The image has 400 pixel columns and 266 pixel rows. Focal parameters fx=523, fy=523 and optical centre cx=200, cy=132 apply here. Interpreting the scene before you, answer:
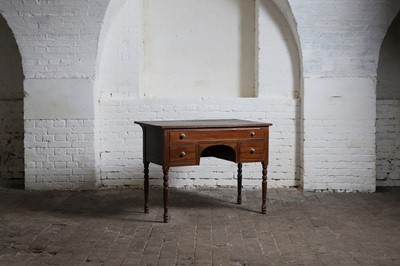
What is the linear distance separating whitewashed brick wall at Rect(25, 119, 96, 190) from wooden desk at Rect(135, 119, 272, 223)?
5.42 ft

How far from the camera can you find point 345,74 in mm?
6844

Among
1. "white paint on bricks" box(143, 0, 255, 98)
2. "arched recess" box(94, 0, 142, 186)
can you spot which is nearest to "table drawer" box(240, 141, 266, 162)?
"white paint on bricks" box(143, 0, 255, 98)

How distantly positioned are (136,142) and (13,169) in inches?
71.6

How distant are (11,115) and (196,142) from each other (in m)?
3.42

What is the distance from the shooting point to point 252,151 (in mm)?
5348

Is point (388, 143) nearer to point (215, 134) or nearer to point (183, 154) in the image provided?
point (215, 134)

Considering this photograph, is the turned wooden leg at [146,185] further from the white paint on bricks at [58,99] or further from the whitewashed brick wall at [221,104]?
the white paint on bricks at [58,99]

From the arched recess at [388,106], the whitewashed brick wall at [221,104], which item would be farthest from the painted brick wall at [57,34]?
the arched recess at [388,106]

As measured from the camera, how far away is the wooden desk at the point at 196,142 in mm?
5047

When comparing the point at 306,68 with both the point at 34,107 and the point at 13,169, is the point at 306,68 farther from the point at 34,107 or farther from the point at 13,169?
the point at 13,169

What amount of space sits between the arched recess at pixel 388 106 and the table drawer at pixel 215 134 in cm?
267

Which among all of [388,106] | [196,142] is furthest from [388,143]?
[196,142]

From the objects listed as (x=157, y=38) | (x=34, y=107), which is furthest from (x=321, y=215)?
(x=34, y=107)

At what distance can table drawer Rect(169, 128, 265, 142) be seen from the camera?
16.6ft
